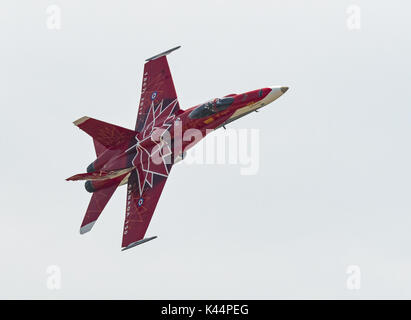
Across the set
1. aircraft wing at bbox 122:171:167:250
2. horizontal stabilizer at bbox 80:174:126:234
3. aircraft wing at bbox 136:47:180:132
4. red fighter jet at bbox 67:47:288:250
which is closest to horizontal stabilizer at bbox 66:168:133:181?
red fighter jet at bbox 67:47:288:250

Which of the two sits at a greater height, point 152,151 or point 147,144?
point 147,144

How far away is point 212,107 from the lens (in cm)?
5600

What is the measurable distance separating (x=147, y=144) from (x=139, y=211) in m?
3.63

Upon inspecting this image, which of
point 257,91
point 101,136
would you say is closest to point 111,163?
point 101,136

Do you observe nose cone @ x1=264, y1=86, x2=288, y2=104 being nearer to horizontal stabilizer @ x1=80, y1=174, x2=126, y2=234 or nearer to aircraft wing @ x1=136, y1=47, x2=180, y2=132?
aircraft wing @ x1=136, y1=47, x2=180, y2=132

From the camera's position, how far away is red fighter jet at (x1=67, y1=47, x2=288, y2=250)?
5597 centimetres

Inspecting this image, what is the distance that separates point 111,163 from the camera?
57.7m

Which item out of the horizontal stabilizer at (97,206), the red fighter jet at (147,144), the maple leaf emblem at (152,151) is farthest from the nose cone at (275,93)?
the horizontal stabilizer at (97,206)

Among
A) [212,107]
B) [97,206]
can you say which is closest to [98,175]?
[97,206]

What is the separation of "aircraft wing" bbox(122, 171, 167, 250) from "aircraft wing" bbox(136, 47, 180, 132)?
151 inches

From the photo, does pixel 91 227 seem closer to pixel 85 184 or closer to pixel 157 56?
pixel 85 184

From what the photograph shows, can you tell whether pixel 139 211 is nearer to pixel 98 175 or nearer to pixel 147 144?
pixel 98 175

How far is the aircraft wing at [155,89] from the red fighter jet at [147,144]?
2.2 inches

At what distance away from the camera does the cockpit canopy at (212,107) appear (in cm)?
5588
